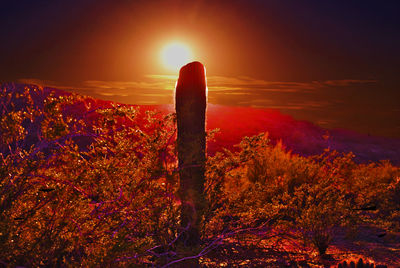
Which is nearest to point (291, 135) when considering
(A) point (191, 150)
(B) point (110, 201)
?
(A) point (191, 150)

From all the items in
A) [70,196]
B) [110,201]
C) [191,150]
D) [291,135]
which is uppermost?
[191,150]

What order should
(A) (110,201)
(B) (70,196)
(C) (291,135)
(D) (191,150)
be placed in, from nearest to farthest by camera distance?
(A) (110,201)
(B) (70,196)
(D) (191,150)
(C) (291,135)

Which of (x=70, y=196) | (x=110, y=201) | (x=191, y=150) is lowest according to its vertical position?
(x=70, y=196)

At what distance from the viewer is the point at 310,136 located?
102 ft

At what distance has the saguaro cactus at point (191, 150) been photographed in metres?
6.15

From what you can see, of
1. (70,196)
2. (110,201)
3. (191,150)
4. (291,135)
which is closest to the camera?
(110,201)

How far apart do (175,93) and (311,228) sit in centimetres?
315

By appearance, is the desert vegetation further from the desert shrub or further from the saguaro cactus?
the saguaro cactus

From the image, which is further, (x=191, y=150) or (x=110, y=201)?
(x=191, y=150)

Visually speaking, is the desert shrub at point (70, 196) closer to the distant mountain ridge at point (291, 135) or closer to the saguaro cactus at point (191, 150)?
the saguaro cactus at point (191, 150)

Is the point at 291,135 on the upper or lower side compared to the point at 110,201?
lower

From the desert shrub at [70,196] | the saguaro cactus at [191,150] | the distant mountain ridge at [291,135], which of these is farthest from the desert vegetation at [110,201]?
the distant mountain ridge at [291,135]

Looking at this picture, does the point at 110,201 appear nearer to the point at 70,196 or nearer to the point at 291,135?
the point at 70,196

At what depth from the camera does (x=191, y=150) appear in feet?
20.2
